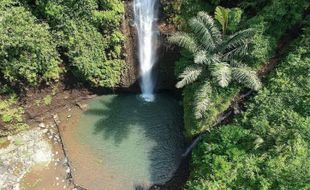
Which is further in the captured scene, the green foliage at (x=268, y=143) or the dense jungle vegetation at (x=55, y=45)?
the dense jungle vegetation at (x=55, y=45)

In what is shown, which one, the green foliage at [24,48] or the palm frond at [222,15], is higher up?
the palm frond at [222,15]

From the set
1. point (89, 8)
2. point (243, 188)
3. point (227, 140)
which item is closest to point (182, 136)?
point (227, 140)

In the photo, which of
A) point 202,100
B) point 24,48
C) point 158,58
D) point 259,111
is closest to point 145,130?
point 158,58

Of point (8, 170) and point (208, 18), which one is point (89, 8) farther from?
point (8, 170)

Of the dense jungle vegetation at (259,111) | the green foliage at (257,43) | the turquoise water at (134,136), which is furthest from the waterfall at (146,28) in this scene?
the green foliage at (257,43)

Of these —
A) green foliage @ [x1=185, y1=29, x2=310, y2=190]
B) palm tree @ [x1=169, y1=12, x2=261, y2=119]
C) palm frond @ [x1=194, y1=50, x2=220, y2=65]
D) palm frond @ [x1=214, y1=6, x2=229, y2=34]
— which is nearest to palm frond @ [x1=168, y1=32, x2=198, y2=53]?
palm tree @ [x1=169, y1=12, x2=261, y2=119]

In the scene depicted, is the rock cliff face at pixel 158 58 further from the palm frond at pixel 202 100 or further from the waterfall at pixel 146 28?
the palm frond at pixel 202 100

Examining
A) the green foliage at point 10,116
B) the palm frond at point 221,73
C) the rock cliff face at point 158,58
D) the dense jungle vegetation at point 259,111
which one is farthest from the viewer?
the rock cliff face at point 158,58

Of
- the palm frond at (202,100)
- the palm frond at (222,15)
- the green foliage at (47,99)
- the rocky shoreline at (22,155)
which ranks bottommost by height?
the rocky shoreline at (22,155)

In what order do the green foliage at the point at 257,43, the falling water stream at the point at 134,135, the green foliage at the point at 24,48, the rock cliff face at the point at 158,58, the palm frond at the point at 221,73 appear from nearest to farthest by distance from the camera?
the palm frond at the point at 221,73, the green foliage at the point at 257,43, the green foliage at the point at 24,48, the falling water stream at the point at 134,135, the rock cliff face at the point at 158,58

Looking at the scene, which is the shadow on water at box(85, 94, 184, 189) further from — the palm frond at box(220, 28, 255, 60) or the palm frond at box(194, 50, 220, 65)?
the palm frond at box(220, 28, 255, 60)
